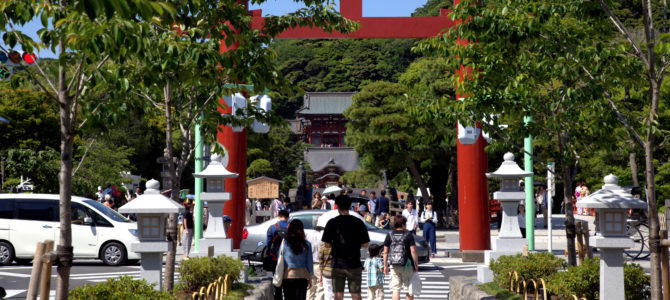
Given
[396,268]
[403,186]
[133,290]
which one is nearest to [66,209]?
[133,290]

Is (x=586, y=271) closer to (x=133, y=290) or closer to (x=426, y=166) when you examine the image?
(x=133, y=290)

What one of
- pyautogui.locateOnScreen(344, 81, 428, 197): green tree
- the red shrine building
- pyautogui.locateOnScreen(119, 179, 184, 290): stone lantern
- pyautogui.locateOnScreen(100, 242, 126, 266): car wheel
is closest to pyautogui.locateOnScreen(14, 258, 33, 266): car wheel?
pyautogui.locateOnScreen(100, 242, 126, 266): car wheel

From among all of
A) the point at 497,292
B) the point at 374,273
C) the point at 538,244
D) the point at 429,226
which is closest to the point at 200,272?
the point at 374,273

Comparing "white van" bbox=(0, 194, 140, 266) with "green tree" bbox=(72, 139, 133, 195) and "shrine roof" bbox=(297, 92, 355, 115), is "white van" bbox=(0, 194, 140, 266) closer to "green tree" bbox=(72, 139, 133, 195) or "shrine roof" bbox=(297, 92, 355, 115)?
"green tree" bbox=(72, 139, 133, 195)

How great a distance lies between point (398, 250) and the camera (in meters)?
9.72

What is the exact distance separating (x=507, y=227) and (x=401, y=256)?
8.48 ft

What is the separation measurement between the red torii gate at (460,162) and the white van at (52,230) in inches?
98.7

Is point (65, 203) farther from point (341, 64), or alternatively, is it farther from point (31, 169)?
point (341, 64)

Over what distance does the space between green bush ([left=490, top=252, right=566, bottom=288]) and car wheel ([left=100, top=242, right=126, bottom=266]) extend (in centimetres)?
982

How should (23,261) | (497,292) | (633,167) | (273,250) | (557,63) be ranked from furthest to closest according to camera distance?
(633,167)
(23,261)
(273,250)
(497,292)
(557,63)

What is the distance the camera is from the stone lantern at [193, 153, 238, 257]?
493 inches

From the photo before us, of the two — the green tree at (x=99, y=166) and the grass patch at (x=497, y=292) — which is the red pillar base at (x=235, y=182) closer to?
the grass patch at (x=497, y=292)

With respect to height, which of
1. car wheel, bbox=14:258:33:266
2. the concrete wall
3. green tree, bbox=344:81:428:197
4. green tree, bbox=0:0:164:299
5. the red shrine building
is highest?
the red shrine building

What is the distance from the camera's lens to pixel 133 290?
6898mm
